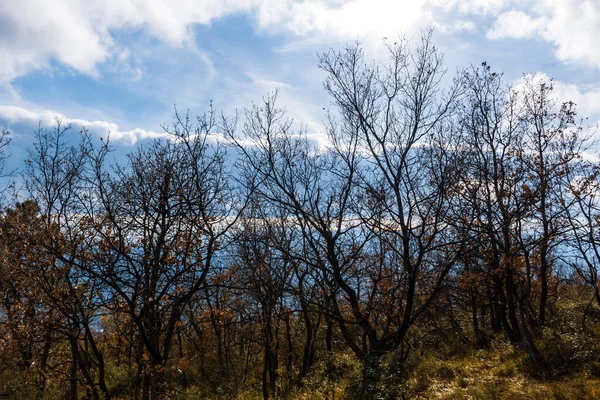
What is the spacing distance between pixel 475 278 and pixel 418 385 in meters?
3.34

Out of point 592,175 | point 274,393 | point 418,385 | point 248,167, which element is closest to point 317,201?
point 248,167

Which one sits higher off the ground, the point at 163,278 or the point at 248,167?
the point at 248,167

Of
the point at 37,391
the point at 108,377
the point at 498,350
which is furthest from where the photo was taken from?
the point at 108,377

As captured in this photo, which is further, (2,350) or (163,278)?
(2,350)

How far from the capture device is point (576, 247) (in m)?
12.0

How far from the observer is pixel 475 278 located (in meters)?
9.55

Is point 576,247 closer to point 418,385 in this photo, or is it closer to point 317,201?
point 418,385

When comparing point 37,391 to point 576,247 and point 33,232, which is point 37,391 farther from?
point 576,247

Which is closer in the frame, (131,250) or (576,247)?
(131,250)

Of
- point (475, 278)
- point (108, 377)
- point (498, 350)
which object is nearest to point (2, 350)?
point (108, 377)

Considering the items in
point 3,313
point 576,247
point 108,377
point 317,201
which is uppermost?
point 317,201

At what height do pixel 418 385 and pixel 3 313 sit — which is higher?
pixel 3 313

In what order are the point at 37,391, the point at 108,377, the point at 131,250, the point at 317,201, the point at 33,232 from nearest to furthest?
the point at 33,232 < the point at 131,250 < the point at 317,201 < the point at 37,391 < the point at 108,377

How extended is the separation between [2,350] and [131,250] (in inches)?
183
